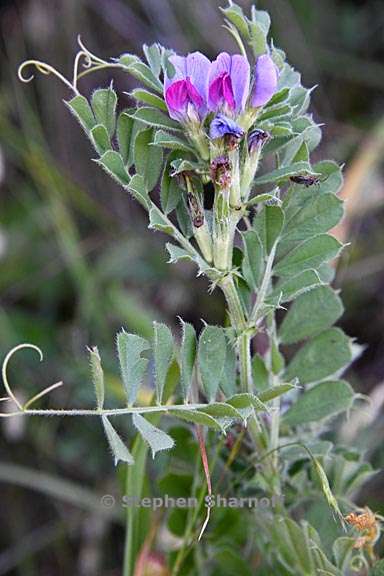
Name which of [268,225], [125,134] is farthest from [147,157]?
[268,225]

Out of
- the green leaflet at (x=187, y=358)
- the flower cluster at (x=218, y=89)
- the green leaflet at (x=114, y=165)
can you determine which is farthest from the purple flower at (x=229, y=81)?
the green leaflet at (x=187, y=358)

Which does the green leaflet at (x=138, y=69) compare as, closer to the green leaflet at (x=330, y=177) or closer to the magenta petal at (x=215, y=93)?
the magenta petal at (x=215, y=93)

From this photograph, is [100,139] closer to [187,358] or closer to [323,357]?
[187,358]

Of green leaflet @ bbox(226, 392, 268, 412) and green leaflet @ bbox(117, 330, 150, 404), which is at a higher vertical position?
green leaflet @ bbox(117, 330, 150, 404)

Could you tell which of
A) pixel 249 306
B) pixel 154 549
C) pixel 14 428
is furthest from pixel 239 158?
pixel 14 428

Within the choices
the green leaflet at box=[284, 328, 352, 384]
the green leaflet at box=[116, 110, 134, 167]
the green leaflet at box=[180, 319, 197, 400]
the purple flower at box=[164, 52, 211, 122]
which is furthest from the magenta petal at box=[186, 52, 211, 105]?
the green leaflet at box=[284, 328, 352, 384]

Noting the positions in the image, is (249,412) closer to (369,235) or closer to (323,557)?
(323,557)

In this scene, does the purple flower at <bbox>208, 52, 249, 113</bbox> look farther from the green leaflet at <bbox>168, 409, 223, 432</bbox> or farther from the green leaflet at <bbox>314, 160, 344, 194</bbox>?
the green leaflet at <bbox>168, 409, 223, 432</bbox>
